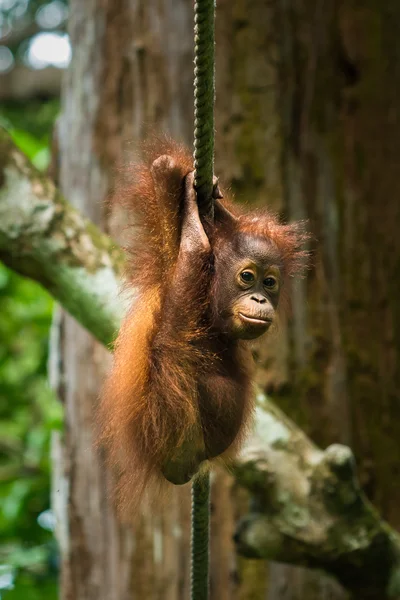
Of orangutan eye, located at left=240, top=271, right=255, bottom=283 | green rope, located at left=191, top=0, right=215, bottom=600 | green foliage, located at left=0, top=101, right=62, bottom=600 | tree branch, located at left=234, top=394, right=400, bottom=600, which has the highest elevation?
green rope, located at left=191, top=0, right=215, bottom=600

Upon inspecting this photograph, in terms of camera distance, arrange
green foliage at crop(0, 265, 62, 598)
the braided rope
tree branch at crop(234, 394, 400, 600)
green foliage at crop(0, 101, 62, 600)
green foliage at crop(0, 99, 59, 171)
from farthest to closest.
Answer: green foliage at crop(0, 99, 59, 171) → green foliage at crop(0, 265, 62, 598) → green foliage at crop(0, 101, 62, 600) → tree branch at crop(234, 394, 400, 600) → the braided rope

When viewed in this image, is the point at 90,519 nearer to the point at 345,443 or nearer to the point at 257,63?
the point at 345,443

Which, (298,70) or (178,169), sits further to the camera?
(298,70)

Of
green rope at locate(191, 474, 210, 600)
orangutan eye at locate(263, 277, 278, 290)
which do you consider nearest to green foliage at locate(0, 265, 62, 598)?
green rope at locate(191, 474, 210, 600)

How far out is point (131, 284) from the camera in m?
2.02

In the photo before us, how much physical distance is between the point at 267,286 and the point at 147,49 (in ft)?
7.00

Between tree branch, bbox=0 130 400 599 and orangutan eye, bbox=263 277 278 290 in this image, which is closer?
orangutan eye, bbox=263 277 278 290

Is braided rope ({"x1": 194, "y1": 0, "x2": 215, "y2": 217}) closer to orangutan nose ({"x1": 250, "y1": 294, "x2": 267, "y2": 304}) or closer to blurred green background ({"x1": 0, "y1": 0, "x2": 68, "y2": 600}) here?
orangutan nose ({"x1": 250, "y1": 294, "x2": 267, "y2": 304})

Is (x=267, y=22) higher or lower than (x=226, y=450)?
higher

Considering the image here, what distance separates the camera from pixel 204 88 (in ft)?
5.74

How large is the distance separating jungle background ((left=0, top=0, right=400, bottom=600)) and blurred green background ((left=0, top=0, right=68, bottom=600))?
1.12 feet

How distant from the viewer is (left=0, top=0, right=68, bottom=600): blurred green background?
418 cm

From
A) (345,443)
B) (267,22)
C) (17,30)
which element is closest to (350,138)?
(267,22)

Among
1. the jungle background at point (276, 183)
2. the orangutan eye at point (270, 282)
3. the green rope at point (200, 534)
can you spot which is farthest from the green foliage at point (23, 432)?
the orangutan eye at point (270, 282)
